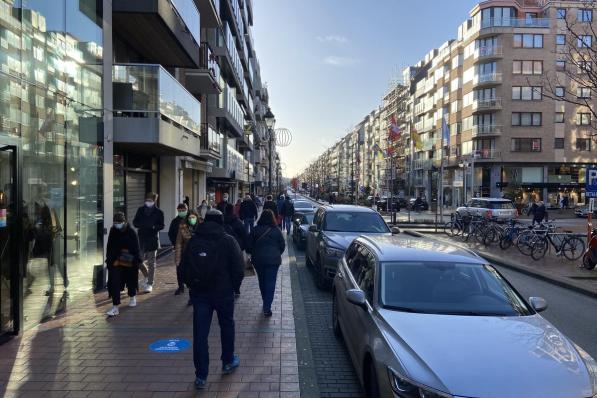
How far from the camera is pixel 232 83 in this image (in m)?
34.0

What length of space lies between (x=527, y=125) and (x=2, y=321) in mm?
57175

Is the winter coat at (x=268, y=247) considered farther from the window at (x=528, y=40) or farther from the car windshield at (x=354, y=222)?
the window at (x=528, y=40)

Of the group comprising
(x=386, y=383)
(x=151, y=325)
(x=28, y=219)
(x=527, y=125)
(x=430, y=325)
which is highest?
(x=527, y=125)

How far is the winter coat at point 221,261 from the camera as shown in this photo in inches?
184

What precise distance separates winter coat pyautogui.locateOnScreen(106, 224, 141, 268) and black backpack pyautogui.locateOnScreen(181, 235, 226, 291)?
120 inches

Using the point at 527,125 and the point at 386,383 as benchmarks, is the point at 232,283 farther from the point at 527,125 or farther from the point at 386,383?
the point at 527,125

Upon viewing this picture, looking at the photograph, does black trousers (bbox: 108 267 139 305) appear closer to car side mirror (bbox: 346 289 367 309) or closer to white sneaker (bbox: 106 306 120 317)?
white sneaker (bbox: 106 306 120 317)

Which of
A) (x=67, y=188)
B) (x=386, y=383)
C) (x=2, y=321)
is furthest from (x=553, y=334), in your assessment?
(x=67, y=188)

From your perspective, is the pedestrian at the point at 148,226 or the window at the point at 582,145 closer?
the pedestrian at the point at 148,226

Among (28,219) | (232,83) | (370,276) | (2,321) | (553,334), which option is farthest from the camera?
(232,83)

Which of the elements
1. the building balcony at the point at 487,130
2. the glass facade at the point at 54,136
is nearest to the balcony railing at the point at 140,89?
the glass facade at the point at 54,136

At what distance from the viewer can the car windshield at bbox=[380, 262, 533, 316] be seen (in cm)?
448

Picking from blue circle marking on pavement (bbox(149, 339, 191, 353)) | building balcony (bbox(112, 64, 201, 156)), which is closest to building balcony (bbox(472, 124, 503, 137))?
building balcony (bbox(112, 64, 201, 156))

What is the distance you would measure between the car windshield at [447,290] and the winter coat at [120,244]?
412 centimetres
